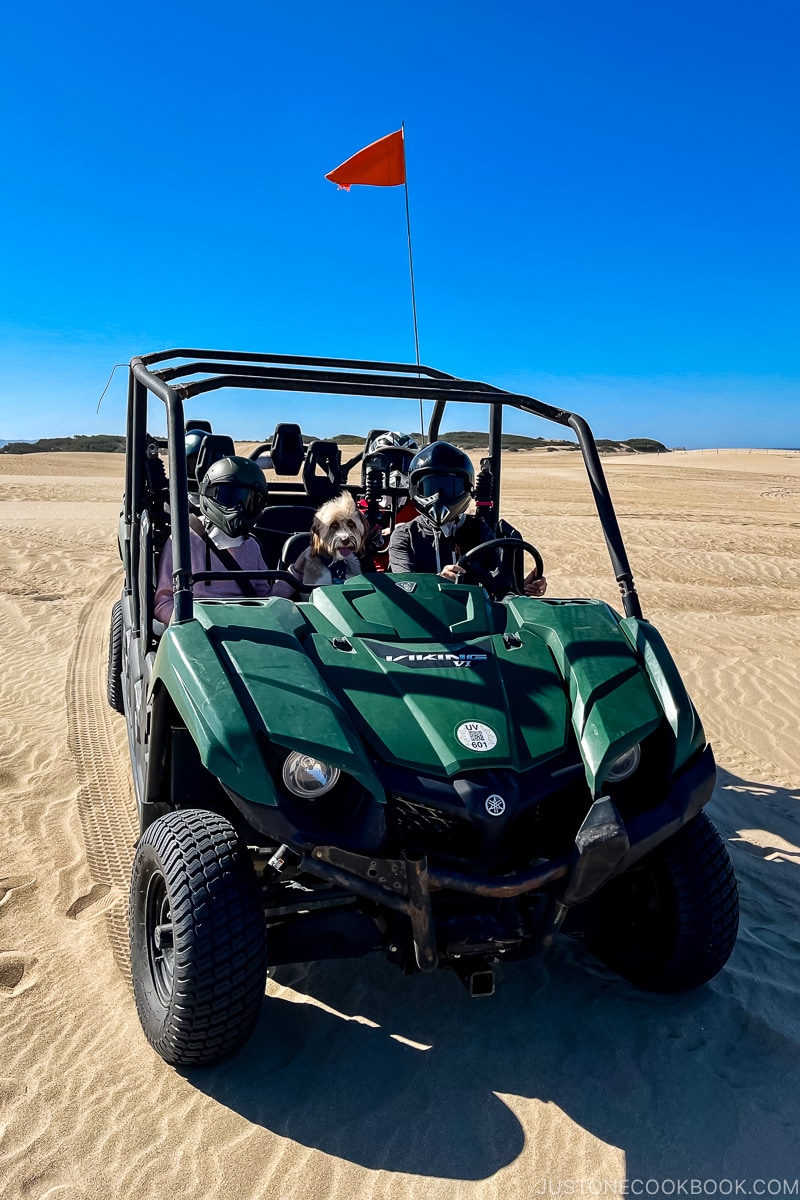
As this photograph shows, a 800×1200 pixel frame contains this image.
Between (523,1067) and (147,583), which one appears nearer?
(523,1067)

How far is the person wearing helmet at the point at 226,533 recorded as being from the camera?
4.06 metres

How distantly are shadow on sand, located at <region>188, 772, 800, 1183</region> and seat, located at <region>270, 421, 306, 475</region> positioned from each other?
14.6 feet

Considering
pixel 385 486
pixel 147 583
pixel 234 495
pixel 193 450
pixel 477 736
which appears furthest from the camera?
pixel 193 450

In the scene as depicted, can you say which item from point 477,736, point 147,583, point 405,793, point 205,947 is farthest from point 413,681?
point 147,583

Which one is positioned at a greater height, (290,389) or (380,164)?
(380,164)

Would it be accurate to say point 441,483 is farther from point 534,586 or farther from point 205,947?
point 205,947

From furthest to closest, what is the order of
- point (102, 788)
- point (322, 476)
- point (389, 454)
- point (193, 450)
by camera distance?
point (389, 454) < point (193, 450) < point (322, 476) < point (102, 788)

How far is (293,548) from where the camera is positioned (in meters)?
4.38

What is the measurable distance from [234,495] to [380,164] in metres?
3.66

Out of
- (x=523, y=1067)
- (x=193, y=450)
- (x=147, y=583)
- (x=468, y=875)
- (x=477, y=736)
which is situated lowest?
(x=523, y=1067)

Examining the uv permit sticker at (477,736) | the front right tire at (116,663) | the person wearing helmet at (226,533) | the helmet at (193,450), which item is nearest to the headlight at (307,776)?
the uv permit sticker at (477,736)

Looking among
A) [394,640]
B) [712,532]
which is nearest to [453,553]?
[394,640]

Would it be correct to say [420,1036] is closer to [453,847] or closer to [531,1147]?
[531,1147]

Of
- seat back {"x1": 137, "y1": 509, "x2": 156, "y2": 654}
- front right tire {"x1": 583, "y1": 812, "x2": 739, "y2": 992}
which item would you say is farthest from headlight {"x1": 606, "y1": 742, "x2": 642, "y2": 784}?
seat back {"x1": 137, "y1": 509, "x2": 156, "y2": 654}
